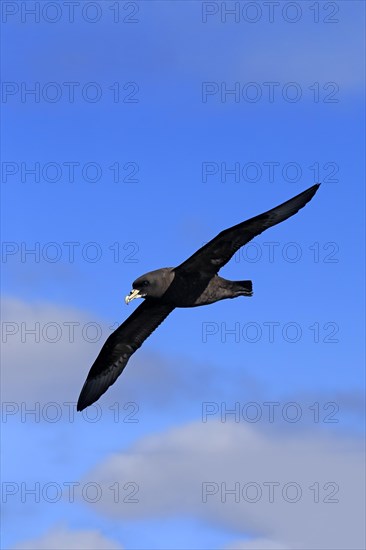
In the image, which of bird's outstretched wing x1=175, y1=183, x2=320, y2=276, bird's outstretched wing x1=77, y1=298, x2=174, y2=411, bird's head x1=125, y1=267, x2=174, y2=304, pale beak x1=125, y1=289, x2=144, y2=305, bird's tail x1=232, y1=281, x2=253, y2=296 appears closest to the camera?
bird's outstretched wing x1=175, y1=183, x2=320, y2=276

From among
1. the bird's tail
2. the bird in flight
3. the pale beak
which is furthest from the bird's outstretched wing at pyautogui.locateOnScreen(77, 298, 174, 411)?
the bird's tail

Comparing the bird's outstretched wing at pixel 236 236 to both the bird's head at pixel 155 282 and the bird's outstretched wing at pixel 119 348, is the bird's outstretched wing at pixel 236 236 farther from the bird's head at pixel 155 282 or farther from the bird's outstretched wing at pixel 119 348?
the bird's outstretched wing at pixel 119 348

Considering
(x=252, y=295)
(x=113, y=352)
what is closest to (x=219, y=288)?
(x=252, y=295)

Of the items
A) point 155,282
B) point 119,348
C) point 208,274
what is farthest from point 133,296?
point 119,348

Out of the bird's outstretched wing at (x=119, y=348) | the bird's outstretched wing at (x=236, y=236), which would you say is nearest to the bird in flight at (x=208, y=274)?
the bird's outstretched wing at (x=236, y=236)

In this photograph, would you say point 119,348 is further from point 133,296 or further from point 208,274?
point 208,274

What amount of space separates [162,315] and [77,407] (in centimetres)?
296

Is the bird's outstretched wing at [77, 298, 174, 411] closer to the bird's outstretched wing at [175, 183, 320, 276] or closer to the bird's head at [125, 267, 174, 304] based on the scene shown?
the bird's head at [125, 267, 174, 304]

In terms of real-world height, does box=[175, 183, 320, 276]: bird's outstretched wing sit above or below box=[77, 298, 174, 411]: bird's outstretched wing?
above

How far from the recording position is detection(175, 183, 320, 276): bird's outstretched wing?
22984mm

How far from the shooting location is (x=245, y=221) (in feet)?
75.0

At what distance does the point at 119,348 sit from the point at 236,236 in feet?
16.3

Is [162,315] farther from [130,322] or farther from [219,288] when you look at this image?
[219,288]

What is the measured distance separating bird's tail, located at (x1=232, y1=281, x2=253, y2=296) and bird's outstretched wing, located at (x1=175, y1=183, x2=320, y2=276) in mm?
637
